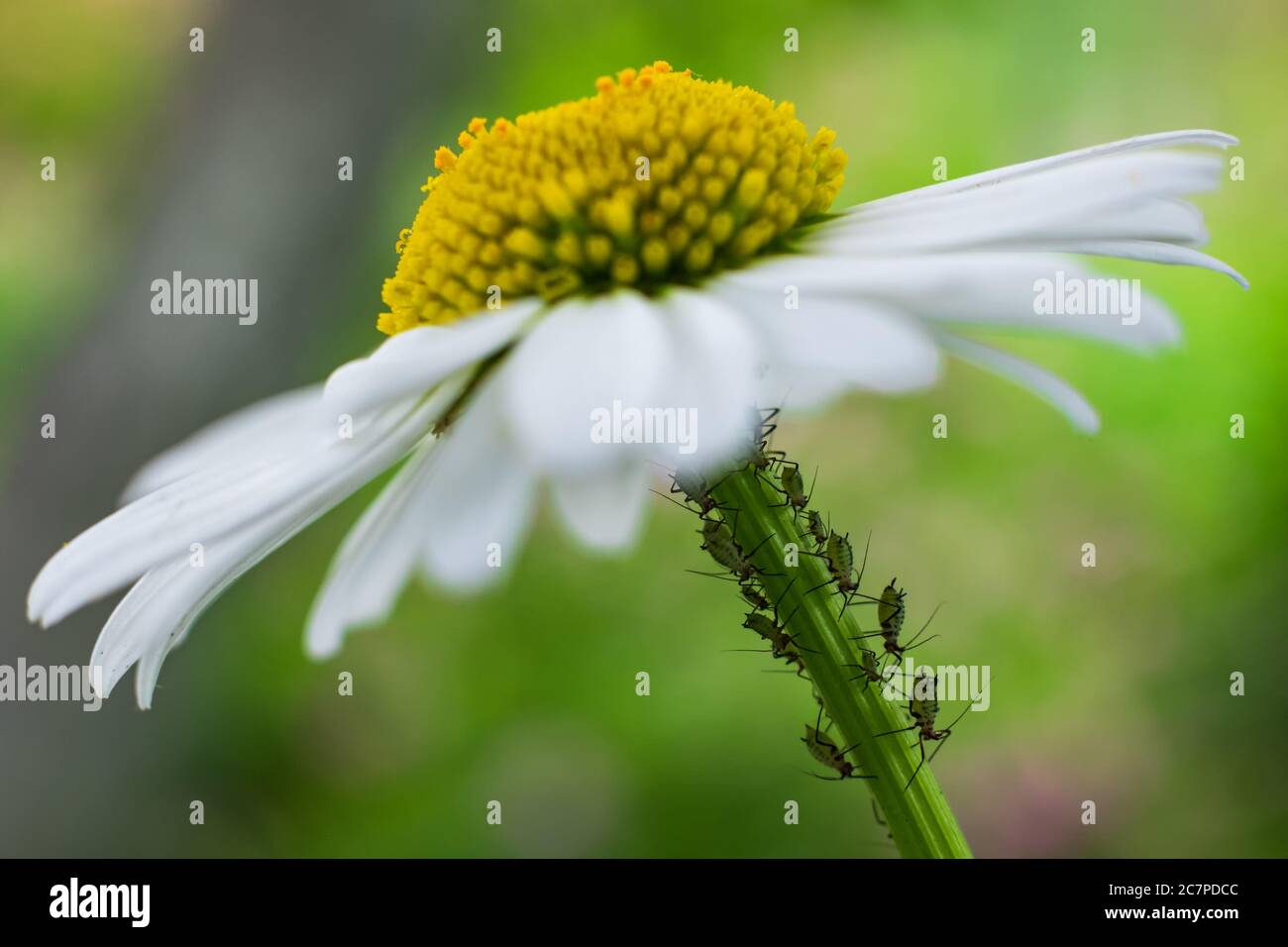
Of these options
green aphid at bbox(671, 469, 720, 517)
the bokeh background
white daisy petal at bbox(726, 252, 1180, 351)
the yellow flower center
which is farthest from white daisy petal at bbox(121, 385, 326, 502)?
the bokeh background

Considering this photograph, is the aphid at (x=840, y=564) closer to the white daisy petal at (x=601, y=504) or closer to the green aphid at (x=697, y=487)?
the green aphid at (x=697, y=487)

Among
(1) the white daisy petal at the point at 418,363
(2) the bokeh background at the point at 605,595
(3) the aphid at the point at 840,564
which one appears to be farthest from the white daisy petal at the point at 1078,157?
(2) the bokeh background at the point at 605,595

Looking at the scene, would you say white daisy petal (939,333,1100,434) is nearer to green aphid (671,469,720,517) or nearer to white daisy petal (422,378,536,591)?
green aphid (671,469,720,517)

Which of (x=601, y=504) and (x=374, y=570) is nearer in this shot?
(x=601, y=504)

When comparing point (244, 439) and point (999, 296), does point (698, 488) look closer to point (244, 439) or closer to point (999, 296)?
point (999, 296)

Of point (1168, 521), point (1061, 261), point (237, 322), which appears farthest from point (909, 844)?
point (237, 322)

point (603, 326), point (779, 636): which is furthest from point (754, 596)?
point (603, 326)
